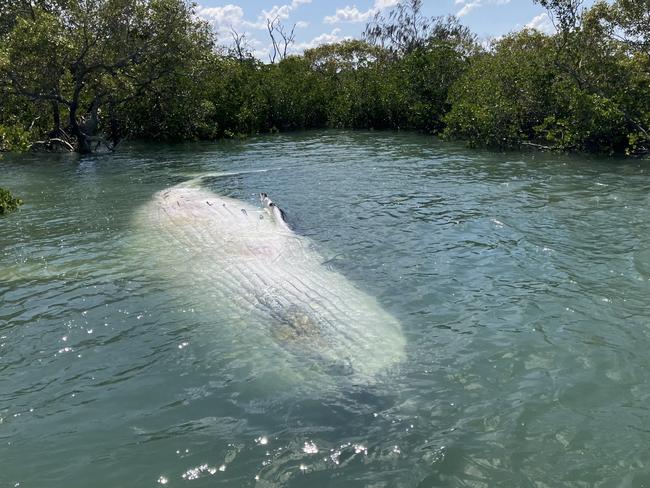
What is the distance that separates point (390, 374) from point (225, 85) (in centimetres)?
2363

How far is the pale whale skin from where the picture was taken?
4.74 meters

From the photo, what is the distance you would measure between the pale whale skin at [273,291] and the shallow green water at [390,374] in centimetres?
24

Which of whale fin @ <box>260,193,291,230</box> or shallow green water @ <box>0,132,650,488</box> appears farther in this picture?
whale fin @ <box>260,193,291,230</box>

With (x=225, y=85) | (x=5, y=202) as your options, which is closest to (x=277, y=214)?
(x=5, y=202)

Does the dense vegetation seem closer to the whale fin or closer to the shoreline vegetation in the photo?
the shoreline vegetation

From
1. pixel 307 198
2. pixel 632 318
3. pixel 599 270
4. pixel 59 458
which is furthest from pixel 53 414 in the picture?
pixel 307 198

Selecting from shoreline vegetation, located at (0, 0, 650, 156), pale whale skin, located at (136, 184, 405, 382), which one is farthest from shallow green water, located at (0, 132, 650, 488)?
shoreline vegetation, located at (0, 0, 650, 156)

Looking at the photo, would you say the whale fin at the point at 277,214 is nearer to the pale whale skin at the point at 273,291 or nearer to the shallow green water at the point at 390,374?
the pale whale skin at the point at 273,291

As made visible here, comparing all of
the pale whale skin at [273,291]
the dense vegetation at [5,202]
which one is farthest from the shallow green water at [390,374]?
the dense vegetation at [5,202]

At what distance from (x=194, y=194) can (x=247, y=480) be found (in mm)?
8205

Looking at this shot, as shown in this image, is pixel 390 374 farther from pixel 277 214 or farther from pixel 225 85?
pixel 225 85

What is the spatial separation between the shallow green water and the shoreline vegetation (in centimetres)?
618

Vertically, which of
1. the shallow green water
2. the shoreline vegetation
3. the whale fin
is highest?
the shoreline vegetation

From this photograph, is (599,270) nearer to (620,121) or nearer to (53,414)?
(53,414)
